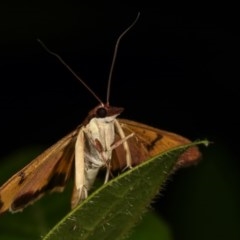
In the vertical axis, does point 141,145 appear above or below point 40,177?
below

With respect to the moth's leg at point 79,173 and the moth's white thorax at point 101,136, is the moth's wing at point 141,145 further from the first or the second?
the moth's leg at point 79,173

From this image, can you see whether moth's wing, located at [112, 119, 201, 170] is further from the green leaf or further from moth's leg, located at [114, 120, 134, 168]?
the green leaf

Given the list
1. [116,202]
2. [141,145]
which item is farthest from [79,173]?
[116,202]

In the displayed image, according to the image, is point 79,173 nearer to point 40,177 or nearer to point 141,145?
point 40,177

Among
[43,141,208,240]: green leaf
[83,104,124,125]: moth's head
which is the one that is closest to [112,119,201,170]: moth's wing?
[83,104,124,125]: moth's head

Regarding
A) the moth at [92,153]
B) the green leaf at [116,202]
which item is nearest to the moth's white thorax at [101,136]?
the moth at [92,153]

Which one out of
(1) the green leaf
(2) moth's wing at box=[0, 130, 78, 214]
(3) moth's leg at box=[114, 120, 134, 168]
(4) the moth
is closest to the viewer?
(1) the green leaf
